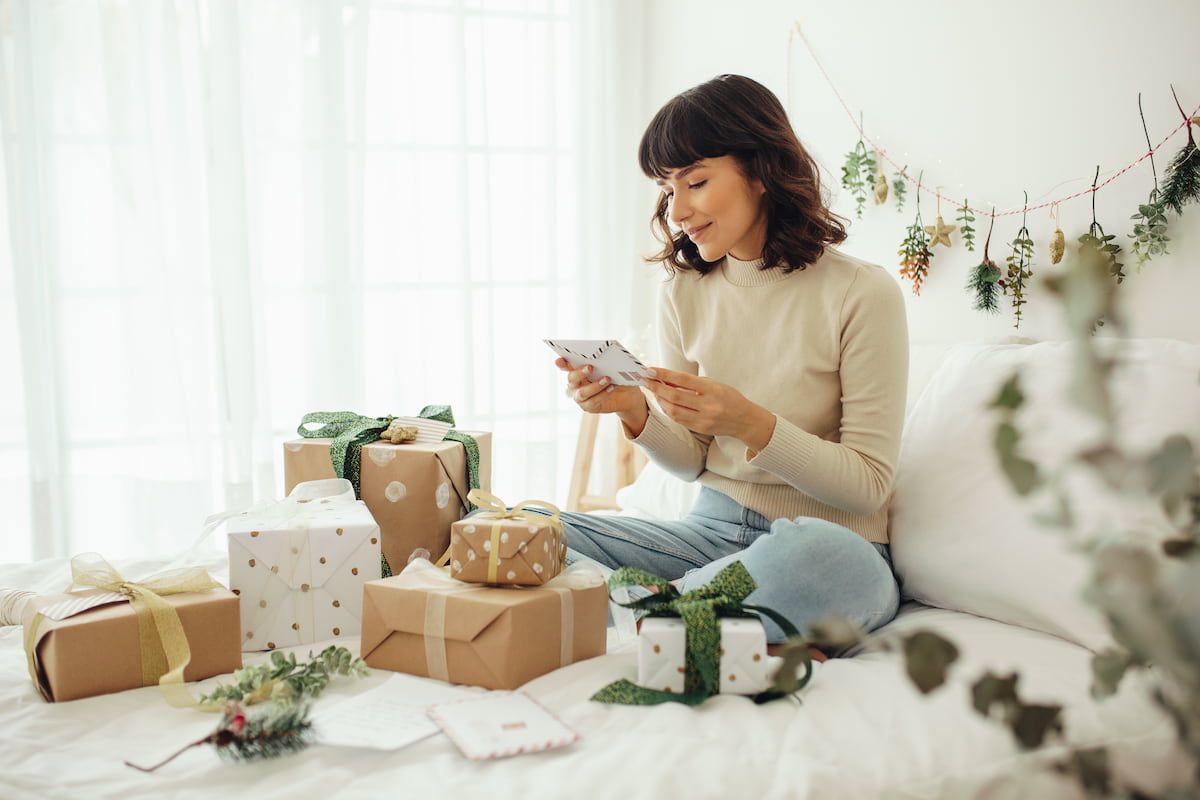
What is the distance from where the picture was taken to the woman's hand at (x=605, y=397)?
1464mm

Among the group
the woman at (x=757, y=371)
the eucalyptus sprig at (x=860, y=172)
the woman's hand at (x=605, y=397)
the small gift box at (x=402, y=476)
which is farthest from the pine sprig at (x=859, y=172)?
the small gift box at (x=402, y=476)

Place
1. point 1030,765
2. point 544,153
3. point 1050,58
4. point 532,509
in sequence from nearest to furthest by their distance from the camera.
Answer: point 1030,765
point 532,509
point 1050,58
point 544,153

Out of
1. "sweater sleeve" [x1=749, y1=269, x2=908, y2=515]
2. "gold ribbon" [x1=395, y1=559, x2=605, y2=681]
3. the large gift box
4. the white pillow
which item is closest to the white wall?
the white pillow

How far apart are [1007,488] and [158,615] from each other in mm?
1066

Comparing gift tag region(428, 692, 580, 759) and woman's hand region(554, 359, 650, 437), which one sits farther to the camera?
woman's hand region(554, 359, 650, 437)

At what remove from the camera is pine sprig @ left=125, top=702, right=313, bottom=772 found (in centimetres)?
85

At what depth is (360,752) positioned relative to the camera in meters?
0.88

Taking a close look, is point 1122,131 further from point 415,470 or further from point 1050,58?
point 415,470

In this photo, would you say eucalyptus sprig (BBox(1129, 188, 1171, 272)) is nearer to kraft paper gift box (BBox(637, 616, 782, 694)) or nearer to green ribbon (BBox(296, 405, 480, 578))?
kraft paper gift box (BBox(637, 616, 782, 694))

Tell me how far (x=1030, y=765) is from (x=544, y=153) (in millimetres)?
2346

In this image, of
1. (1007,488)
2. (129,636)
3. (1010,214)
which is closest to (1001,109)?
(1010,214)

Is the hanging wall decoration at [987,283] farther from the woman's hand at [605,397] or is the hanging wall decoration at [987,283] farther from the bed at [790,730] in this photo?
the woman's hand at [605,397]

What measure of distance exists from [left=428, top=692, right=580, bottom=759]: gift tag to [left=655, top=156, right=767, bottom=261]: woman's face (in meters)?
0.83

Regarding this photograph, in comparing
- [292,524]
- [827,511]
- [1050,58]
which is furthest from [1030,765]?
[1050,58]
